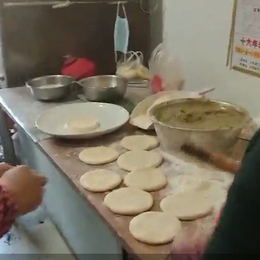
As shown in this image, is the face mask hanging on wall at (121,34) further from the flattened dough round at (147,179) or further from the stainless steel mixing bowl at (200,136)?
the flattened dough round at (147,179)

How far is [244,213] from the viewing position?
0.50m

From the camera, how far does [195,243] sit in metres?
0.77

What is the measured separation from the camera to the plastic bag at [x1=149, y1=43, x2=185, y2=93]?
159cm

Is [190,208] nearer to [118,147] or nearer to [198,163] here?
[198,163]

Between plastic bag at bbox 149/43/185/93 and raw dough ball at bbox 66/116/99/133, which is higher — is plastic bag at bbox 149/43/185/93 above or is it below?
above

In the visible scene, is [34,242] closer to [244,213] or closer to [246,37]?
[246,37]

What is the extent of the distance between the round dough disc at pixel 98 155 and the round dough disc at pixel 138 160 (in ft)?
0.08

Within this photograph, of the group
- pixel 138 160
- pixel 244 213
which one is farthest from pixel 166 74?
pixel 244 213

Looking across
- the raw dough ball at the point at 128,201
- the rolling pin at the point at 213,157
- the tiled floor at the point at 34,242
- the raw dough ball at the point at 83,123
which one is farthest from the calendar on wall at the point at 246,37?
the tiled floor at the point at 34,242

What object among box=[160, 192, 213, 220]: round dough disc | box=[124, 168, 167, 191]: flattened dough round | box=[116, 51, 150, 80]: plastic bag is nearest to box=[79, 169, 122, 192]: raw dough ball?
box=[124, 168, 167, 191]: flattened dough round

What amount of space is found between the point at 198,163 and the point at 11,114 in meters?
0.73

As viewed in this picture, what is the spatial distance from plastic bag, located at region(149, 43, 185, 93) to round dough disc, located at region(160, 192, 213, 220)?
2.13 ft

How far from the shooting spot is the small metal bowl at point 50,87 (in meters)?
1.65

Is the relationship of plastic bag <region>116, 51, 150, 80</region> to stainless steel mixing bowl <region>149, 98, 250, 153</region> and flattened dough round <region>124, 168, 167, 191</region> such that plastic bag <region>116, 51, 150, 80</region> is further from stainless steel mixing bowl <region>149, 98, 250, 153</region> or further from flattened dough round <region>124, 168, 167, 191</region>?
flattened dough round <region>124, 168, 167, 191</region>
